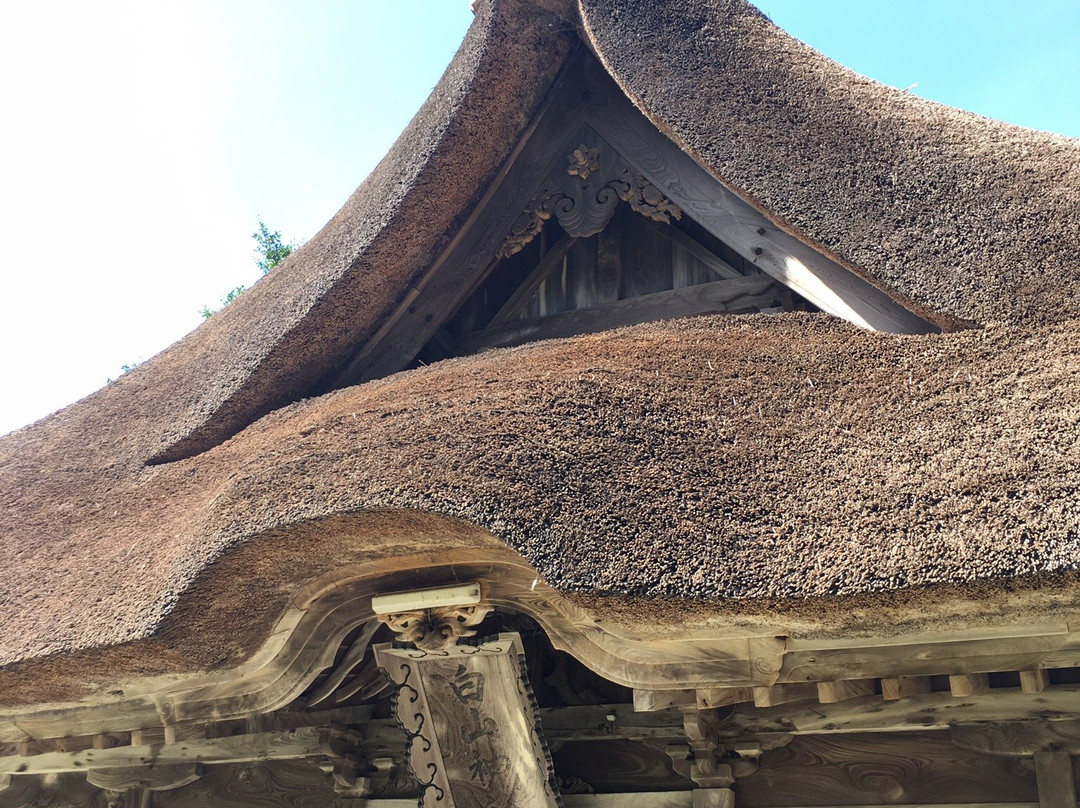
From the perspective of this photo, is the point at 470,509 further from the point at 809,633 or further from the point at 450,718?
the point at 450,718

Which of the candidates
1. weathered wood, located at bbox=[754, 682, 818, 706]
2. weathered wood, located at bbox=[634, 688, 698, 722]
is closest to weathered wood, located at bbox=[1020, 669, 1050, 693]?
weathered wood, located at bbox=[754, 682, 818, 706]

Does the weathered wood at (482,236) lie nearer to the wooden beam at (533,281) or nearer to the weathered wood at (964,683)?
the wooden beam at (533,281)

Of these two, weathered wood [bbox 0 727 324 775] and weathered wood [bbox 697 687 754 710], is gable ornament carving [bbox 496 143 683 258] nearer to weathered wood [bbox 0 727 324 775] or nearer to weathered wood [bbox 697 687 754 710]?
weathered wood [bbox 697 687 754 710]

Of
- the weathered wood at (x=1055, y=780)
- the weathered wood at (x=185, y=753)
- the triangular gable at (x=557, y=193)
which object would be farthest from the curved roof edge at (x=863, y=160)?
the weathered wood at (x=185, y=753)

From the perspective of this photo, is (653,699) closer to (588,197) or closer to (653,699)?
(653,699)

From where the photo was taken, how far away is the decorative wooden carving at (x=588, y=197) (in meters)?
3.31

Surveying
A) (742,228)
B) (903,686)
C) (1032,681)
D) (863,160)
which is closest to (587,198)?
(742,228)

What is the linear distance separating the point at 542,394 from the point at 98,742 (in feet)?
7.03

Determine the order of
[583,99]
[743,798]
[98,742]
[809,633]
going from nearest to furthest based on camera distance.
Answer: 1. [809,633]
2. [743,798]
3. [98,742]
4. [583,99]

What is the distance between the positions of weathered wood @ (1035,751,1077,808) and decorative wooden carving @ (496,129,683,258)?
6.45ft

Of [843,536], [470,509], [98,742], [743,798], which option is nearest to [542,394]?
[470,509]

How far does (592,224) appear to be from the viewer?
11.1 ft

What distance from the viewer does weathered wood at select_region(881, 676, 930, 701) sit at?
2.35 metres

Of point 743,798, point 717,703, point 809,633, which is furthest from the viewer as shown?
point 743,798
